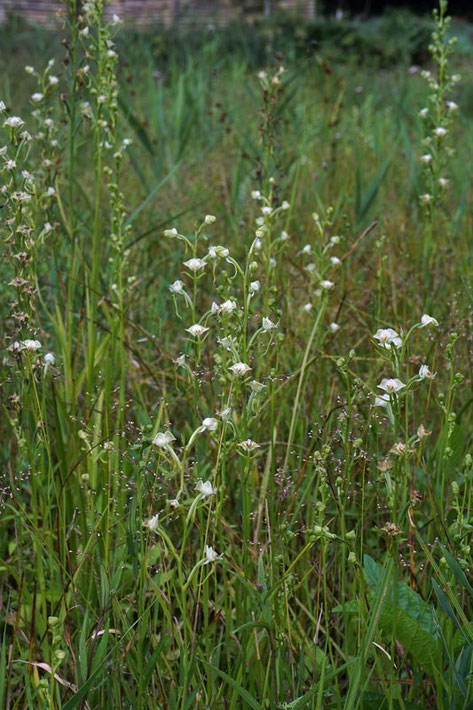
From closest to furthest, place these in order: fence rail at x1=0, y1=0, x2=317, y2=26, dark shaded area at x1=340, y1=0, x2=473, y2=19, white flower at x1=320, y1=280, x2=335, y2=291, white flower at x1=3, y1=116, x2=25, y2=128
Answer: white flower at x1=3, y1=116, x2=25, y2=128 → white flower at x1=320, y1=280, x2=335, y2=291 → fence rail at x1=0, y1=0, x2=317, y2=26 → dark shaded area at x1=340, y1=0, x2=473, y2=19

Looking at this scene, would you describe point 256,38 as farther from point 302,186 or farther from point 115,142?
point 115,142

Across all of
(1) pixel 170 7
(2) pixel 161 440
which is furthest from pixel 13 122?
(1) pixel 170 7

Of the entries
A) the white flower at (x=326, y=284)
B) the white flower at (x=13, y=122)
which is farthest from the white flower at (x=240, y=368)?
the white flower at (x=326, y=284)

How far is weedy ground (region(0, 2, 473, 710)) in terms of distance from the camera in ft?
4.29

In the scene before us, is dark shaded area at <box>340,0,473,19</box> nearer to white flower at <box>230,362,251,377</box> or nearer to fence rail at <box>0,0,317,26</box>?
fence rail at <box>0,0,317,26</box>

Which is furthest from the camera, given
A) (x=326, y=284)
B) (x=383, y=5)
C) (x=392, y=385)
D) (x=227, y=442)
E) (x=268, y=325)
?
(x=383, y=5)

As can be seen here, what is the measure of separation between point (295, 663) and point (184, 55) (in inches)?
390

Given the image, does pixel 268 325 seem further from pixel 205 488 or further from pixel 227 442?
pixel 205 488

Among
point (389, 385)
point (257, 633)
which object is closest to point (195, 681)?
point (257, 633)

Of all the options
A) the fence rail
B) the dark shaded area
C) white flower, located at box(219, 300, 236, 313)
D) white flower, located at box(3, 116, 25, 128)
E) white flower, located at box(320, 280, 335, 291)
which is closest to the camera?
white flower, located at box(219, 300, 236, 313)

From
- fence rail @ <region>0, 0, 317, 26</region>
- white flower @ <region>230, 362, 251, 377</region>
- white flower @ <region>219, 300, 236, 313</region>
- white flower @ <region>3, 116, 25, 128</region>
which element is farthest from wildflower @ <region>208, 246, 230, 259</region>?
fence rail @ <region>0, 0, 317, 26</region>

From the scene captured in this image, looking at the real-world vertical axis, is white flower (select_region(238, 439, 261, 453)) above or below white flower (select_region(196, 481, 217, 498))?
above

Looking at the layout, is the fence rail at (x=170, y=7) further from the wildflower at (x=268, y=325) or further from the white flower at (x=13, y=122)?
the wildflower at (x=268, y=325)

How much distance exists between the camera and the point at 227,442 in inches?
52.4
